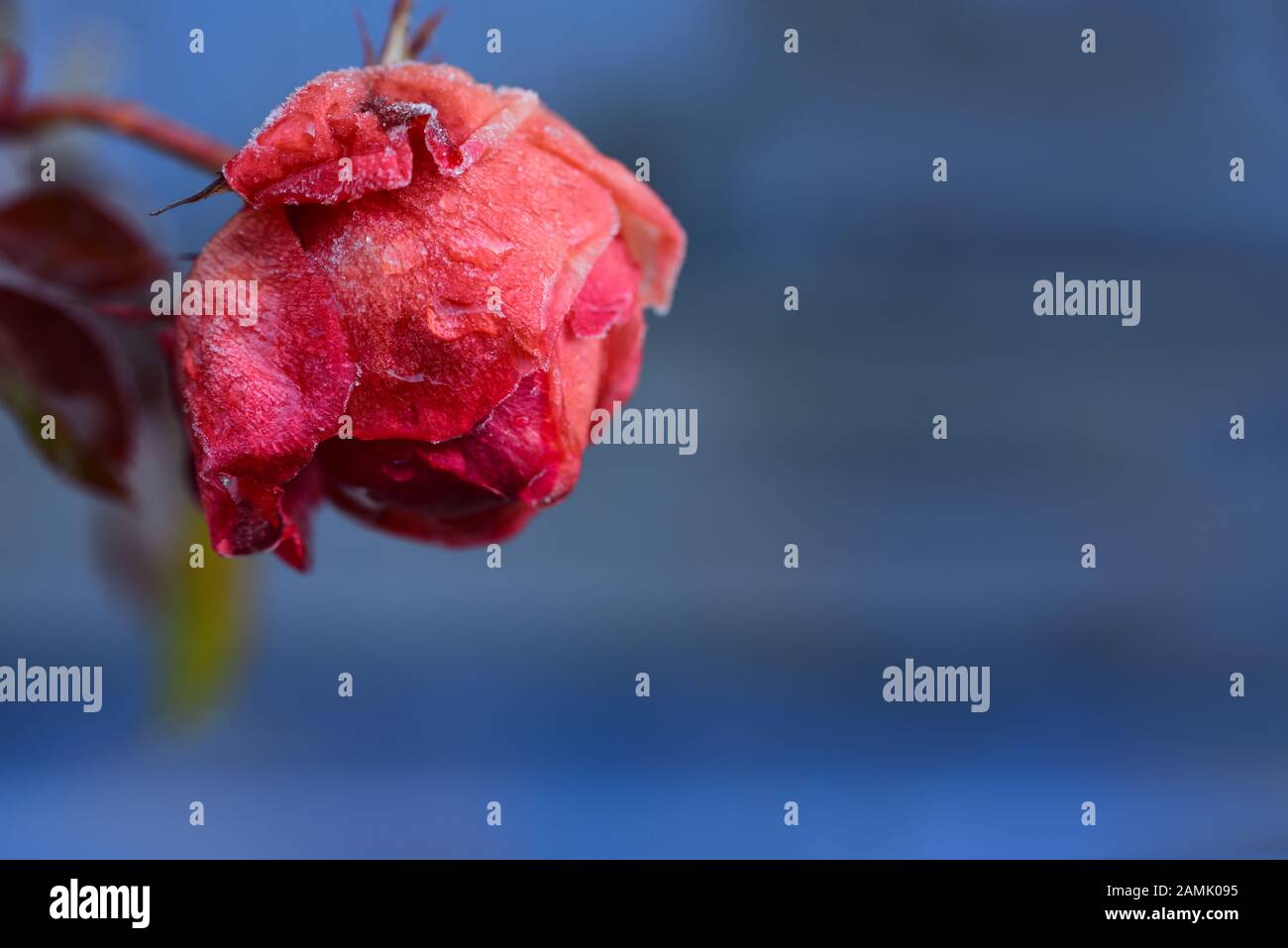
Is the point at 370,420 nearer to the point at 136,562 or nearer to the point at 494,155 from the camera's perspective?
the point at 494,155

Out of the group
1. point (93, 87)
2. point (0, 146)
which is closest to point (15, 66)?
point (0, 146)

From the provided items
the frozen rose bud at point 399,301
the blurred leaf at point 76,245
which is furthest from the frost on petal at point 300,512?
the blurred leaf at point 76,245

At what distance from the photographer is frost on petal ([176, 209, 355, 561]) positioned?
0.22 metres

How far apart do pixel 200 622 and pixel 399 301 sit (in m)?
0.28

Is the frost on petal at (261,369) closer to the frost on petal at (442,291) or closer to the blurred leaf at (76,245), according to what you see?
the frost on petal at (442,291)

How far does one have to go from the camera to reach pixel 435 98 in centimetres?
24

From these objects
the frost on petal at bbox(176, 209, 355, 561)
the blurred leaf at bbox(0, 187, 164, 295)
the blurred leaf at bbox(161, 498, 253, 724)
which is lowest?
the blurred leaf at bbox(161, 498, 253, 724)

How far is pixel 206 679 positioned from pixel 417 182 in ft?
0.97

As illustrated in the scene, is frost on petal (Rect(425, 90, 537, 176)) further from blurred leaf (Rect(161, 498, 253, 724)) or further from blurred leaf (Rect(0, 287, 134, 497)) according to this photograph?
blurred leaf (Rect(161, 498, 253, 724))

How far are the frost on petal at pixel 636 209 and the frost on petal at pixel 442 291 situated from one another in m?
0.02

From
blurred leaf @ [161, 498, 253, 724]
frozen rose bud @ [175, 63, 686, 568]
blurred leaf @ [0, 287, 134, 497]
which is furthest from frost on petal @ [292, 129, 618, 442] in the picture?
blurred leaf @ [161, 498, 253, 724]

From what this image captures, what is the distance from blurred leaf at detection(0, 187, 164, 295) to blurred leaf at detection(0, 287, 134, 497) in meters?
0.02

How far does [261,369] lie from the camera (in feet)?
0.74

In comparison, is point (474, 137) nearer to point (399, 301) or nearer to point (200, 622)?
point (399, 301)
